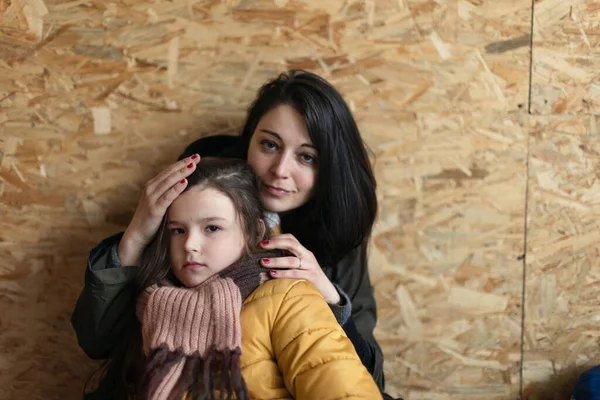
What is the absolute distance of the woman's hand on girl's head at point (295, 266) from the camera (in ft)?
4.51

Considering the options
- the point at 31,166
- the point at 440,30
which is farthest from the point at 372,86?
the point at 31,166

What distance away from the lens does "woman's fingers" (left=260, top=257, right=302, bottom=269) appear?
1371mm

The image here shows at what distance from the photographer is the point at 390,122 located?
1778 mm

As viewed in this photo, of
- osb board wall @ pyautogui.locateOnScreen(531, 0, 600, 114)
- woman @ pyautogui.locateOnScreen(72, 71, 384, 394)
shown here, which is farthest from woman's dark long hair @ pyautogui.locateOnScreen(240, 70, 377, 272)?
osb board wall @ pyautogui.locateOnScreen(531, 0, 600, 114)

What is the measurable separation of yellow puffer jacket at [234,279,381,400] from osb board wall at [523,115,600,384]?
34.6 inches

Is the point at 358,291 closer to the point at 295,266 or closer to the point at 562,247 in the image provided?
the point at 295,266

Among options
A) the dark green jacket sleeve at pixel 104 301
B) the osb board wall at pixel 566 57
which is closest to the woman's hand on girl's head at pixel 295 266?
the dark green jacket sleeve at pixel 104 301

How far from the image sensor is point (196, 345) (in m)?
1.27

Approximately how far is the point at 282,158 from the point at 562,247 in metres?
0.99

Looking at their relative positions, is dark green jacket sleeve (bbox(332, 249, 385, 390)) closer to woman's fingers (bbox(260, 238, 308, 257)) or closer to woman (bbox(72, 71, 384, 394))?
woman (bbox(72, 71, 384, 394))

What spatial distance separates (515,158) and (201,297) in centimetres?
110

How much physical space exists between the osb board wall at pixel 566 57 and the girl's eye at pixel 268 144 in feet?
2.76

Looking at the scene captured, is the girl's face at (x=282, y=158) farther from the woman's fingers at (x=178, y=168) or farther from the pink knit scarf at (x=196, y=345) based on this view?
the pink knit scarf at (x=196, y=345)

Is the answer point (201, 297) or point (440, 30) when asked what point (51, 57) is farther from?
point (440, 30)
